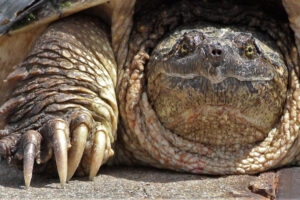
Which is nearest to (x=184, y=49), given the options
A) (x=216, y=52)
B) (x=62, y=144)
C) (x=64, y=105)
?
(x=216, y=52)

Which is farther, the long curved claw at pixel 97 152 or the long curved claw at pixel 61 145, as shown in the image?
the long curved claw at pixel 97 152

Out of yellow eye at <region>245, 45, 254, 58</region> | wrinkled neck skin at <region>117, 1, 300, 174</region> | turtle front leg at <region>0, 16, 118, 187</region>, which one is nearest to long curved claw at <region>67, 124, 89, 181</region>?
turtle front leg at <region>0, 16, 118, 187</region>

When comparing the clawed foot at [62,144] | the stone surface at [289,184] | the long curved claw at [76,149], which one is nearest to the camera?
the stone surface at [289,184]

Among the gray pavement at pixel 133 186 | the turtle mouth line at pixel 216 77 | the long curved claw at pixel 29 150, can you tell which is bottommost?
the gray pavement at pixel 133 186

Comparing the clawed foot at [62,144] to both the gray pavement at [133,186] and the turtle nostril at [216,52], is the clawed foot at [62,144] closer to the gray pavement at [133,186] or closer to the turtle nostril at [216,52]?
the gray pavement at [133,186]

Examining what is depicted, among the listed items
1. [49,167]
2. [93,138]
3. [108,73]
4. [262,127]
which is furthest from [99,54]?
[262,127]

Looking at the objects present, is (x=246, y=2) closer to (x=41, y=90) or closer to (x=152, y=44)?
(x=152, y=44)

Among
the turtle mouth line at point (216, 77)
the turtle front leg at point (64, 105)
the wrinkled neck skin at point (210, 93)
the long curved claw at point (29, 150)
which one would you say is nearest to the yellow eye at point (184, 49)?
the wrinkled neck skin at point (210, 93)
